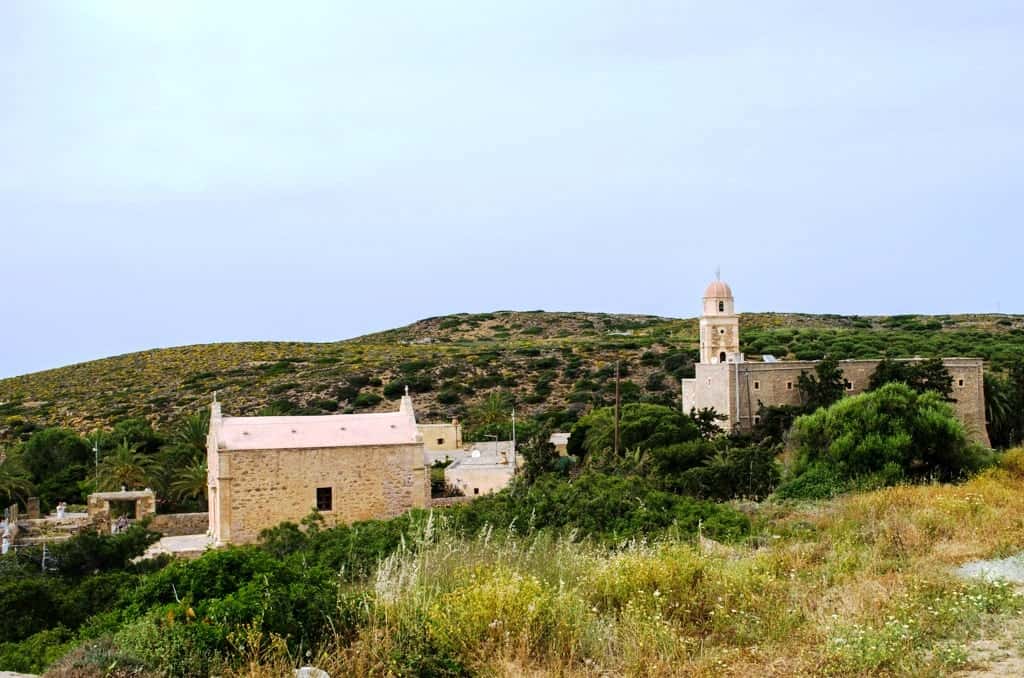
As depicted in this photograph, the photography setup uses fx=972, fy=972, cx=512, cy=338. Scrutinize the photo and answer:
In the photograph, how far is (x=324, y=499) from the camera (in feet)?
82.6

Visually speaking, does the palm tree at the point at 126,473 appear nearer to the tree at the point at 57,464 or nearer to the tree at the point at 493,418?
the tree at the point at 57,464

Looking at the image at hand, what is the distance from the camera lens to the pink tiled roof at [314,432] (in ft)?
82.5

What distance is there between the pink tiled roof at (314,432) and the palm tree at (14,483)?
42.1ft

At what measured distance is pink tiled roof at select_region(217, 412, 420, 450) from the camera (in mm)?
25141

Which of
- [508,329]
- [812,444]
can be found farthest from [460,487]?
[508,329]

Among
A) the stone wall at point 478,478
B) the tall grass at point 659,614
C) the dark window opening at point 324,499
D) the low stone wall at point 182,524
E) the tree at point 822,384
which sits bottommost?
the low stone wall at point 182,524

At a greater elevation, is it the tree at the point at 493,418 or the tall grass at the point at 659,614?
the tall grass at the point at 659,614

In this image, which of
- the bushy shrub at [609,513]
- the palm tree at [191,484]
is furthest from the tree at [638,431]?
the bushy shrub at [609,513]

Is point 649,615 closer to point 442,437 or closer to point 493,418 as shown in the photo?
point 442,437

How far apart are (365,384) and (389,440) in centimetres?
3964

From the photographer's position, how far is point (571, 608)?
6.48 meters

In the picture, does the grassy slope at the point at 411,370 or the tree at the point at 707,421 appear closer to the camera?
the tree at the point at 707,421

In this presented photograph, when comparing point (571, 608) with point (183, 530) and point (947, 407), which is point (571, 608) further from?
point (183, 530)

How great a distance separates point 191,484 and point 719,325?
2463 cm
